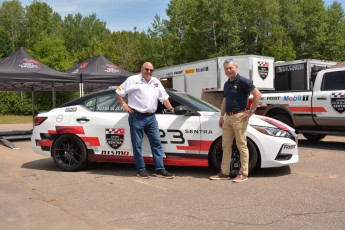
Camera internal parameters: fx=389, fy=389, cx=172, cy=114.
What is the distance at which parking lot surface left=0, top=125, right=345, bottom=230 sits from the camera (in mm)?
3980

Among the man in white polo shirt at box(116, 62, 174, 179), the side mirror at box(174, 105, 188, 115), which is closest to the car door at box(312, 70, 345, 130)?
the side mirror at box(174, 105, 188, 115)

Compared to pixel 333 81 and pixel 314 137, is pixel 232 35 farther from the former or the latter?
pixel 333 81

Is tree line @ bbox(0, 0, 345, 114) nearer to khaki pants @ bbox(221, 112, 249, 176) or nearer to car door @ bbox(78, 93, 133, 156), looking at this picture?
car door @ bbox(78, 93, 133, 156)

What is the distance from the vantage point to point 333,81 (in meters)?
9.22

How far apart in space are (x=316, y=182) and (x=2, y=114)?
96.4ft

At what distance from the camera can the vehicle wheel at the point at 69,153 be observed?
262 inches

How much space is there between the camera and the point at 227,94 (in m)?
5.77

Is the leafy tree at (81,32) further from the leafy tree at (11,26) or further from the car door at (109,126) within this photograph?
the car door at (109,126)

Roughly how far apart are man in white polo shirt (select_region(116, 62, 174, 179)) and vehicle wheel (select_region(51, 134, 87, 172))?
43.4 inches

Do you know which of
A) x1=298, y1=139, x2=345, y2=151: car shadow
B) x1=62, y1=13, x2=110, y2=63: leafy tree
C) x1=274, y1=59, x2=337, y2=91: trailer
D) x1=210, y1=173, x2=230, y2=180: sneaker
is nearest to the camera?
x1=210, y1=173, x2=230, y2=180: sneaker

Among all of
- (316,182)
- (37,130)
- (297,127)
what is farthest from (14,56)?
(316,182)

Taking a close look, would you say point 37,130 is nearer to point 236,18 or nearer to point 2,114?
point 2,114

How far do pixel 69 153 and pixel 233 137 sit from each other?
2.88 m

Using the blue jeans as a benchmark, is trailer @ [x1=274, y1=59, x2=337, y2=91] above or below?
above
